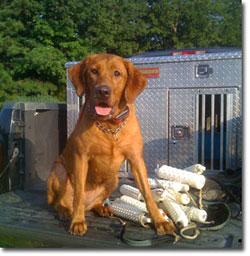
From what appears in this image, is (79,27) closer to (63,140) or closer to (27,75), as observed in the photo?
(27,75)

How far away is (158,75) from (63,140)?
1671 millimetres

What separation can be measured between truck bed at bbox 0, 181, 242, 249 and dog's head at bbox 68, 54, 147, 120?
0.89 m

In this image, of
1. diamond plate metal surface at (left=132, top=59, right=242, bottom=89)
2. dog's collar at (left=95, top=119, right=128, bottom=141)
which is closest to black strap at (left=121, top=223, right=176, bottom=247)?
dog's collar at (left=95, top=119, right=128, bottom=141)

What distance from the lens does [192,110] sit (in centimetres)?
382

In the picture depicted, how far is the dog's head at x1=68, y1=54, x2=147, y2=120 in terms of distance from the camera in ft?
8.07

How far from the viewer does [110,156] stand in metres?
2.65

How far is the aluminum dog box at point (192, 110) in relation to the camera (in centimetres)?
366

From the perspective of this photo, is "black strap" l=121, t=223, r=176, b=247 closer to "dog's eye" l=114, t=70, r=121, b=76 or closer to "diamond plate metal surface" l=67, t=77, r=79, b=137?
"dog's eye" l=114, t=70, r=121, b=76

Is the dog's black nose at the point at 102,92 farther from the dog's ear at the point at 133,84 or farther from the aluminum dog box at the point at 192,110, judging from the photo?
the aluminum dog box at the point at 192,110

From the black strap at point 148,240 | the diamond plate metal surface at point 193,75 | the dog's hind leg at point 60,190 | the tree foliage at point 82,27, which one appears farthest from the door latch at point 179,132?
the black strap at point 148,240

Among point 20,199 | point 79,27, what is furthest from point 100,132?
point 79,27

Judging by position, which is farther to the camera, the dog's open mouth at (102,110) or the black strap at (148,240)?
the dog's open mouth at (102,110)

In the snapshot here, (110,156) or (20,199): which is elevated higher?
(110,156)

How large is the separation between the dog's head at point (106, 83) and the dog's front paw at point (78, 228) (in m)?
0.84
